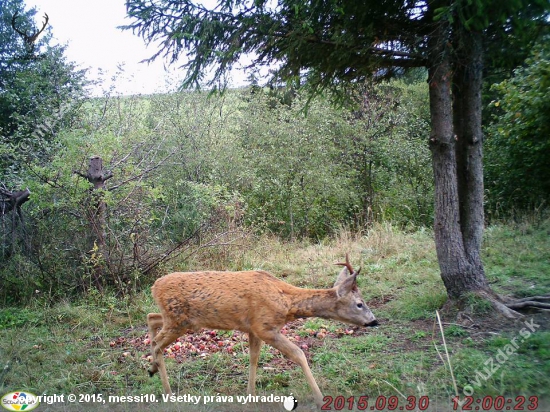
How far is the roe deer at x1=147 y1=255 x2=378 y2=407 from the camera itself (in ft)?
18.1

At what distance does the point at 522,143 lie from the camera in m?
12.3

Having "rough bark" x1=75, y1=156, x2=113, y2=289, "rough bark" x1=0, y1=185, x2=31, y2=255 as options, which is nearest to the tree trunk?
"rough bark" x1=75, y1=156, x2=113, y2=289

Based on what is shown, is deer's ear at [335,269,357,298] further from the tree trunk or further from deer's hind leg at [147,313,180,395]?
the tree trunk

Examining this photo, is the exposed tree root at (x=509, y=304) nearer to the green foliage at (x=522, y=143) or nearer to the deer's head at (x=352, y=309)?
the deer's head at (x=352, y=309)

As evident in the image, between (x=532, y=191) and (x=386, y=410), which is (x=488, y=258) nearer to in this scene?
(x=532, y=191)

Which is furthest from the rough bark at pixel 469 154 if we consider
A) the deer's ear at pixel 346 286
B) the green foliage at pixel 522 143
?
the green foliage at pixel 522 143

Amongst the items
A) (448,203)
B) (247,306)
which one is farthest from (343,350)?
(448,203)

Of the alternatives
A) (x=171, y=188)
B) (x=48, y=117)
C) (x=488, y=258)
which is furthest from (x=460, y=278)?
(x=48, y=117)

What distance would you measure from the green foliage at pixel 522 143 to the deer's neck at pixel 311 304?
22.3 ft

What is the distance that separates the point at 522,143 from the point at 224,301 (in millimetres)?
9822

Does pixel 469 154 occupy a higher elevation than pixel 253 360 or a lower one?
higher

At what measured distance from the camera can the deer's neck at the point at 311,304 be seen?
571 centimetres

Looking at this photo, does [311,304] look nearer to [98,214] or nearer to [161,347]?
[161,347]

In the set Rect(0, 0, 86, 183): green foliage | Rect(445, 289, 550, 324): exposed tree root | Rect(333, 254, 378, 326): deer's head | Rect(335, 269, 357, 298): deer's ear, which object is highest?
Rect(0, 0, 86, 183): green foliage
